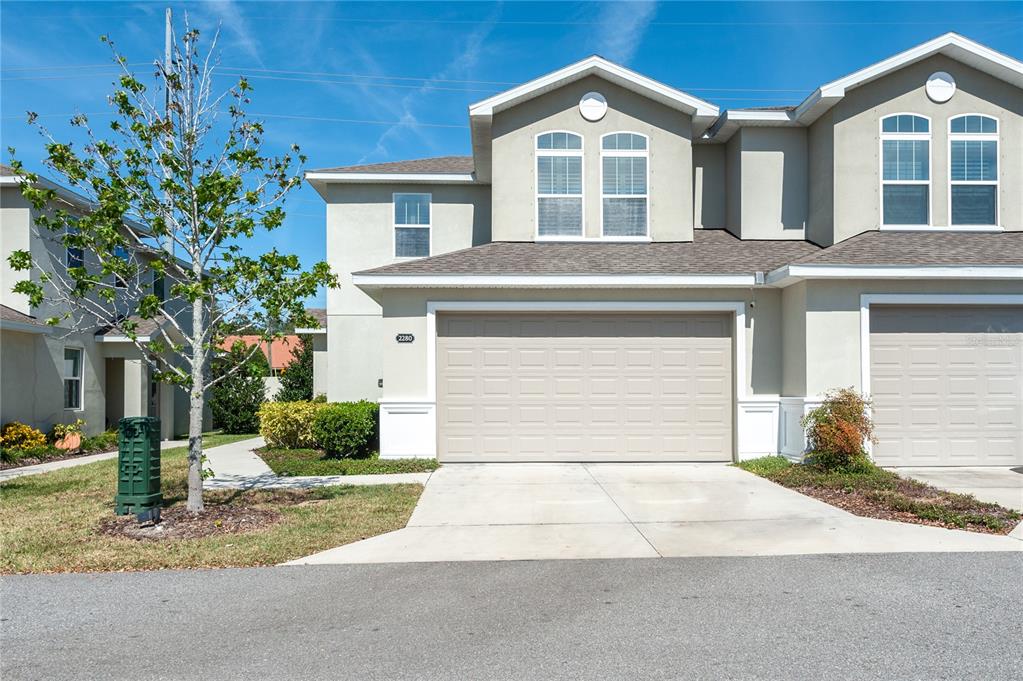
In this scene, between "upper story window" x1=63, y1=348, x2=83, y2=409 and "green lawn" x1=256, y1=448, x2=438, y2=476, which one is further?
"upper story window" x1=63, y1=348, x2=83, y2=409

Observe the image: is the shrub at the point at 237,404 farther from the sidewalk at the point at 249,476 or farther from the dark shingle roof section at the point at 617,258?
the dark shingle roof section at the point at 617,258

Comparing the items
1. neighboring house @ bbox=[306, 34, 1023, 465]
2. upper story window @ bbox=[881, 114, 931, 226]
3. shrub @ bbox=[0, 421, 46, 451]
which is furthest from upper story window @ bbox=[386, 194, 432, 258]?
upper story window @ bbox=[881, 114, 931, 226]

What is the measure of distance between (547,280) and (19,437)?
11473 millimetres

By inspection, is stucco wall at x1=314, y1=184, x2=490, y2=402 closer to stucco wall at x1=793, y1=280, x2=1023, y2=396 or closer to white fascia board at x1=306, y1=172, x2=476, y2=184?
white fascia board at x1=306, y1=172, x2=476, y2=184

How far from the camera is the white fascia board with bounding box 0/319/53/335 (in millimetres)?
15038

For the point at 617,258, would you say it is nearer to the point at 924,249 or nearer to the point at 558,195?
the point at 558,195

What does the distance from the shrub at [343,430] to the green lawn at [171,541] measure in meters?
2.33

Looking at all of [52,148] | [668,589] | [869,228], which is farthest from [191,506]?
[869,228]

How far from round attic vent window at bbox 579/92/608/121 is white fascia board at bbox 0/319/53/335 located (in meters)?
12.1

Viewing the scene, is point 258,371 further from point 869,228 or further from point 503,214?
point 869,228

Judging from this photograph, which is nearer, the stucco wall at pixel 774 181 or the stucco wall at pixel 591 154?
the stucco wall at pixel 591 154

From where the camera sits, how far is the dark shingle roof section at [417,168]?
57.7 ft

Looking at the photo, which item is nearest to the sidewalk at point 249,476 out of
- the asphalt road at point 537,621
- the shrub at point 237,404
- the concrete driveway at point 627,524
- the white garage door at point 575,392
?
the concrete driveway at point 627,524

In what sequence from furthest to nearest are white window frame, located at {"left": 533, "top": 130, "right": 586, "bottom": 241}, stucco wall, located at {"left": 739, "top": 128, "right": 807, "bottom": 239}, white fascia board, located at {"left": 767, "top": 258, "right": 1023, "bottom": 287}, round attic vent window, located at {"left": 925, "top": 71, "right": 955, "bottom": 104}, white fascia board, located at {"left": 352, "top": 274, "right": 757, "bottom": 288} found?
1. stucco wall, located at {"left": 739, "top": 128, "right": 807, "bottom": 239}
2. white window frame, located at {"left": 533, "top": 130, "right": 586, "bottom": 241}
3. round attic vent window, located at {"left": 925, "top": 71, "right": 955, "bottom": 104}
4. white fascia board, located at {"left": 352, "top": 274, "right": 757, "bottom": 288}
5. white fascia board, located at {"left": 767, "top": 258, "right": 1023, "bottom": 287}
